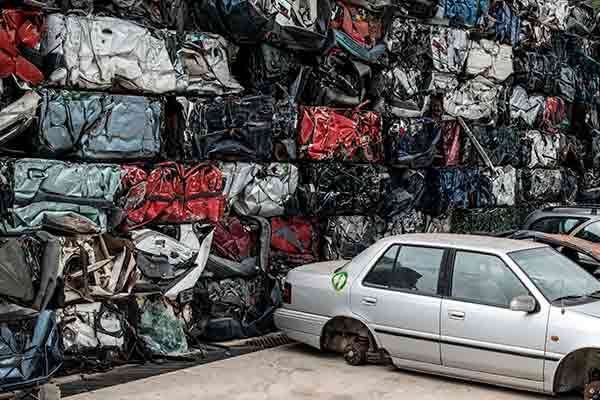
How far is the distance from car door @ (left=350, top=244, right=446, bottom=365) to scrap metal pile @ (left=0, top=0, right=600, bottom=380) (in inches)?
92.2

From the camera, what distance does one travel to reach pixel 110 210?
9.03 meters

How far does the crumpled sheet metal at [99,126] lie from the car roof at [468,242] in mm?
3083

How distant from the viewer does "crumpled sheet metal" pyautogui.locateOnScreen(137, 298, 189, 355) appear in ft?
30.6

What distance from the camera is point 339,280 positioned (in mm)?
8977

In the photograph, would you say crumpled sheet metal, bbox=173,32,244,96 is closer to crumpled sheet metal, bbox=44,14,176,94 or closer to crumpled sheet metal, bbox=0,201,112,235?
crumpled sheet metal, bbox=44,14,176,94

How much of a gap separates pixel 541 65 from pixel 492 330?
11.2 metres

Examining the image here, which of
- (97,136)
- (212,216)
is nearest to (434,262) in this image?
(212,216)

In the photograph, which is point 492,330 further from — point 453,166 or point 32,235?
point 453,166

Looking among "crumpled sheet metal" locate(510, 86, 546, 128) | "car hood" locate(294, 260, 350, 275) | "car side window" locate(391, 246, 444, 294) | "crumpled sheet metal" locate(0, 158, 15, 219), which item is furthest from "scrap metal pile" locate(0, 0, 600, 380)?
"car side window" locate(391, 246, 444, 294)

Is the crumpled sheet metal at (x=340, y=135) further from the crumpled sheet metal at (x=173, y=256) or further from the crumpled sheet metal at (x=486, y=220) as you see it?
the crumpled sheet metal at (x=486, y=220)

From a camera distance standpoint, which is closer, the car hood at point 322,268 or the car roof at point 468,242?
the car roof at point 468,242

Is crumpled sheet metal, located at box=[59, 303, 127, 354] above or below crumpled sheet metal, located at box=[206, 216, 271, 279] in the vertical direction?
below

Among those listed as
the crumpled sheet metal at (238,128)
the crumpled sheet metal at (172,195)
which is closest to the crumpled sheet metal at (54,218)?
the crumpled sheet metal at (172,195)

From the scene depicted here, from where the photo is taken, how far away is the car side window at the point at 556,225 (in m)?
13.3
